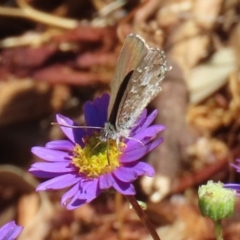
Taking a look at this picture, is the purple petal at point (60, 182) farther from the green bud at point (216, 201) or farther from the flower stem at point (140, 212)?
the green bud at point (216, 201)

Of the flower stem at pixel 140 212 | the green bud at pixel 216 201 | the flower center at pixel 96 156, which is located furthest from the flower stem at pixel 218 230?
the flower center at pixel 96 156

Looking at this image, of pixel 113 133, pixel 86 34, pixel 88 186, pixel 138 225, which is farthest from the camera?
pixel 86 34

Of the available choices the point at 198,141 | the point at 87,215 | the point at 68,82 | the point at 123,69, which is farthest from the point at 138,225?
the point at 123,69

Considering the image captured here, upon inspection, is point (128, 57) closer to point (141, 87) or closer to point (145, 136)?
point (141, 87)

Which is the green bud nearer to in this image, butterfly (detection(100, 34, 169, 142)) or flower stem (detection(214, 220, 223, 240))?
flower stem (detection(214, 220, 223, 240))

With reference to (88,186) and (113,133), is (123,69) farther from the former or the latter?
(88,186)

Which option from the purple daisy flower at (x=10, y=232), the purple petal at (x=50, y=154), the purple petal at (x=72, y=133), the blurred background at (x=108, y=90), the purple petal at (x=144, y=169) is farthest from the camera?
the blurred background at (x=108, y=90)
